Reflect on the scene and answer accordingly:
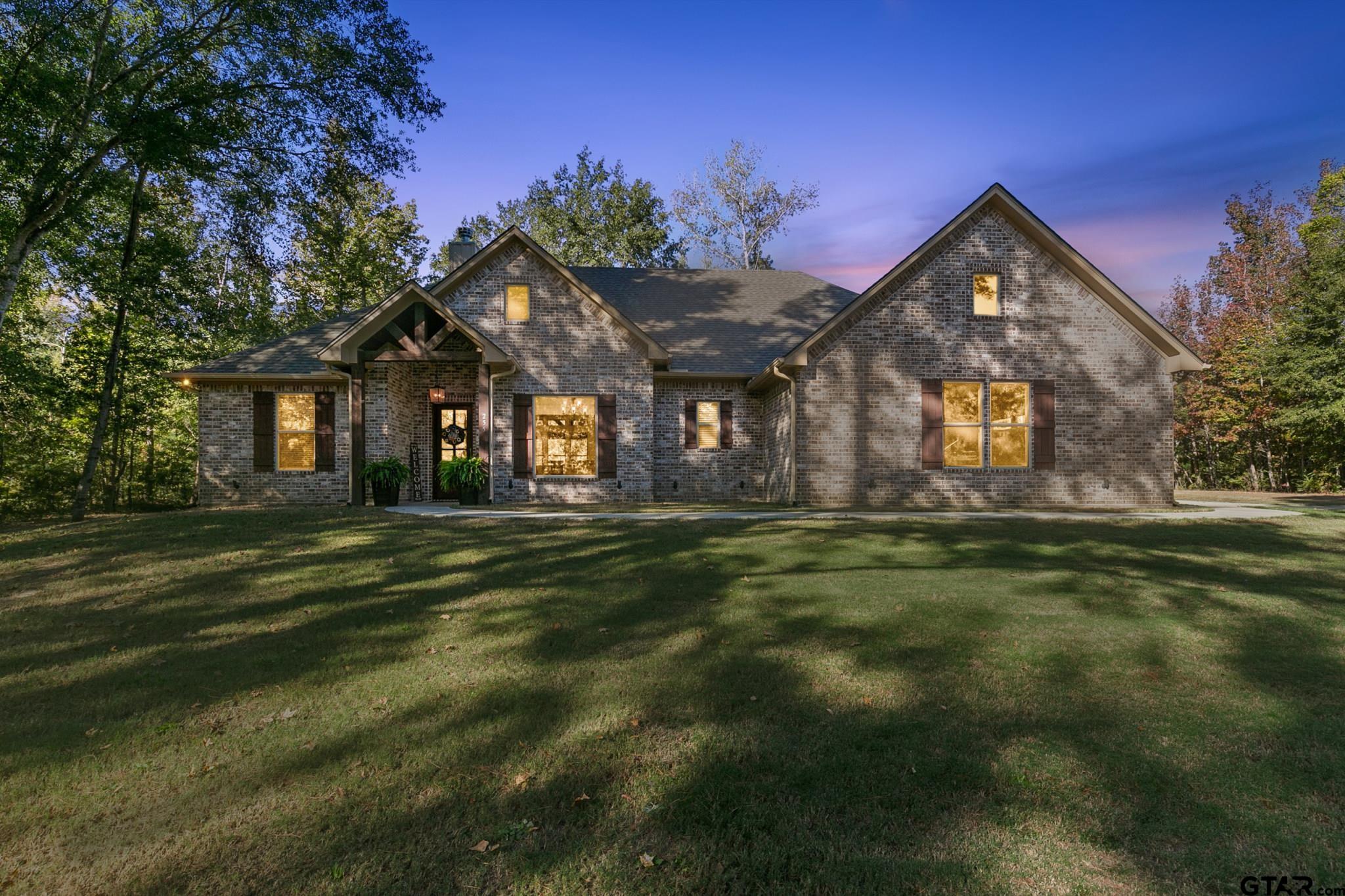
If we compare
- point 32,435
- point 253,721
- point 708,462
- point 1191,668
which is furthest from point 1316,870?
point 32,435

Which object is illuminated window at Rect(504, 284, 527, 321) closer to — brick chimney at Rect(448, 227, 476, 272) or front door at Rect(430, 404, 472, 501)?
front door at Rect(430, 404, 472, 501)

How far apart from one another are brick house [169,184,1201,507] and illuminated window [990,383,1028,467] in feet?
0.11

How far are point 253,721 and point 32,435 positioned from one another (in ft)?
68.7

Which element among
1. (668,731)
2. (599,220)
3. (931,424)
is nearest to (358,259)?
(599,220)

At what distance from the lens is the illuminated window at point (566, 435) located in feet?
51.5

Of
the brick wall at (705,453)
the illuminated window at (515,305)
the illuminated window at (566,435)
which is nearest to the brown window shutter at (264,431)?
the illuminated window at (515,305)

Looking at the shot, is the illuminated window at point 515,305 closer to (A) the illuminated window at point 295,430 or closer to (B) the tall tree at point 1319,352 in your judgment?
(A) the illuminated window at point 295,430

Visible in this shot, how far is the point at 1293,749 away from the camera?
3256 mm

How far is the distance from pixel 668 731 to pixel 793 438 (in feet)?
37.1

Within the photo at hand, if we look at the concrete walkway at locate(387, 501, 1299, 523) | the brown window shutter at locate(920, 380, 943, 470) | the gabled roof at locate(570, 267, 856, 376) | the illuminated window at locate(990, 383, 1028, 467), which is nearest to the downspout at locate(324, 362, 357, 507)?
the concrete walkway at locate(387, 501, 1299, 523)

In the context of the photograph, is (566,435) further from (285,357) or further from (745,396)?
(285,357)

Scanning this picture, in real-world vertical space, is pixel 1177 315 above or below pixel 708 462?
above

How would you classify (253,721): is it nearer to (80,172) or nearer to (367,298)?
(80,172)

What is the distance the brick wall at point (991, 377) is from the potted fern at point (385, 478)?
844 centimetres
